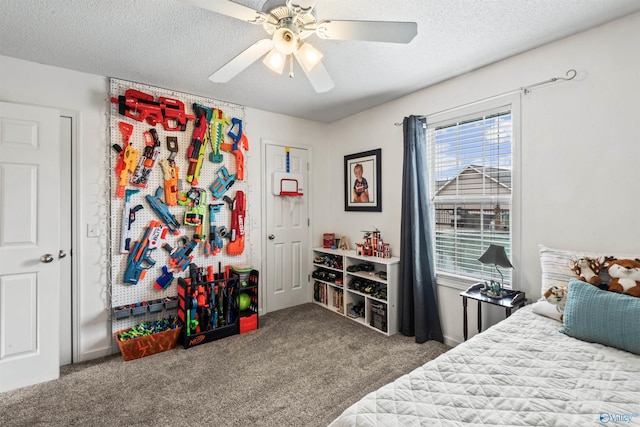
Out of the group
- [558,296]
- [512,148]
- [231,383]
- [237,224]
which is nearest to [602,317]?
[558,296]

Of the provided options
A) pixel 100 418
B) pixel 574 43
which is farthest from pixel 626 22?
pixel 100 418

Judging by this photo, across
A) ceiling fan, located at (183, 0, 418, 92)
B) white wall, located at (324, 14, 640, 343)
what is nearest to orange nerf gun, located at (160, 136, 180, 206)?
ceiling fan, located at (183, 0, 418, 92)

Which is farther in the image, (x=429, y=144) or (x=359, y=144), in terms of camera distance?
(x=359, y=144)

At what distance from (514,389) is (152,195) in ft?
9.88

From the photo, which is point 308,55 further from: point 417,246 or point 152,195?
point 152,195

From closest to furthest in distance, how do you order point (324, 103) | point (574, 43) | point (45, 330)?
point (574, 43) < point (45, 330) < point (324, 103)

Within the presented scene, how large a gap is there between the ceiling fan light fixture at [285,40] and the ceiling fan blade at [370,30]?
133 mm

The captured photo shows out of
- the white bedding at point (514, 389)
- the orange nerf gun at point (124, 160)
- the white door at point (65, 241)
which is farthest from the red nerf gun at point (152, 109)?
the white bedding at point (514, 389)

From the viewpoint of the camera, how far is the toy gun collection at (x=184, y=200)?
268 centimetres

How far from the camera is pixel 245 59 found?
172 cm

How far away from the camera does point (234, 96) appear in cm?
312

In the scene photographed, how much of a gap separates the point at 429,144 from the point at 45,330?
3.60m

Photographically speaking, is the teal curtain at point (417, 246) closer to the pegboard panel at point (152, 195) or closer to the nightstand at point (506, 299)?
the nightstand at point (506, 299)

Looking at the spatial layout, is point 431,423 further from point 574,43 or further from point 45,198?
point 45,198
